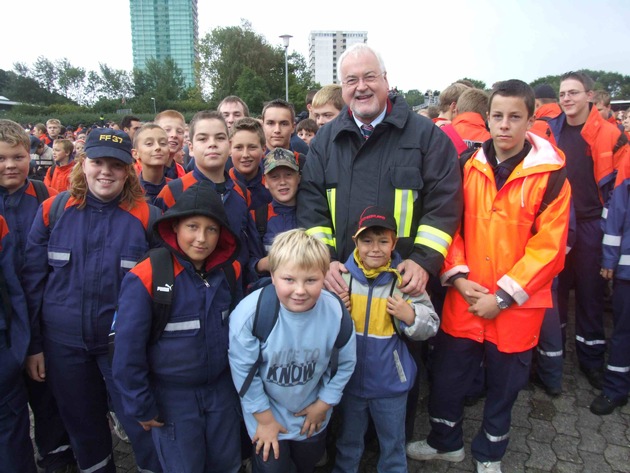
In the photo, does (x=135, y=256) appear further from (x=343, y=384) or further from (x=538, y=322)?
(x=538, y=322)

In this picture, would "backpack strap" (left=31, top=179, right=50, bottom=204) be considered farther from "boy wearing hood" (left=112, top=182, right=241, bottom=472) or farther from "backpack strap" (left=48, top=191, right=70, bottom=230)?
"boy wearing hood" (left=112, top=182, right=241, bottom=472)

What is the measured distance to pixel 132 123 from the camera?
21.9ft

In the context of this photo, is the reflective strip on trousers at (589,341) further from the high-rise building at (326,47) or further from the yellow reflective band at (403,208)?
the high-rise building at (326,47)

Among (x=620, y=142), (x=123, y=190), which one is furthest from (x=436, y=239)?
(x=620, y=142)

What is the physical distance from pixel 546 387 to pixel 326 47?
5478 inches

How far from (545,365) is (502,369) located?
1389 millimetres

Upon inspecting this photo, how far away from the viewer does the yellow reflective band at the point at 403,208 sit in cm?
255

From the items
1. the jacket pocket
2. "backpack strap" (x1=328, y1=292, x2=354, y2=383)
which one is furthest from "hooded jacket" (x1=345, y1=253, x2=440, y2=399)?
the jacket pocket

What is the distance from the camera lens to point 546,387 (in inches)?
146

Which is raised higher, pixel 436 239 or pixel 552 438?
pixel 436 239

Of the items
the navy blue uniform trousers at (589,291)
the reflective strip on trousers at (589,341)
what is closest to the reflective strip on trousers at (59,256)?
the navy blue uniform trousers at (589,291)

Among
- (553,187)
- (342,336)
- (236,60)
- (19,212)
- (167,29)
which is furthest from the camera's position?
(167,29)

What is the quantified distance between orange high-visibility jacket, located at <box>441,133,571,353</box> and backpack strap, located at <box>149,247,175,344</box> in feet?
5.31

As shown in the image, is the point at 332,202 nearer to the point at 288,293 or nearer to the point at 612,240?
the point at 288,293
